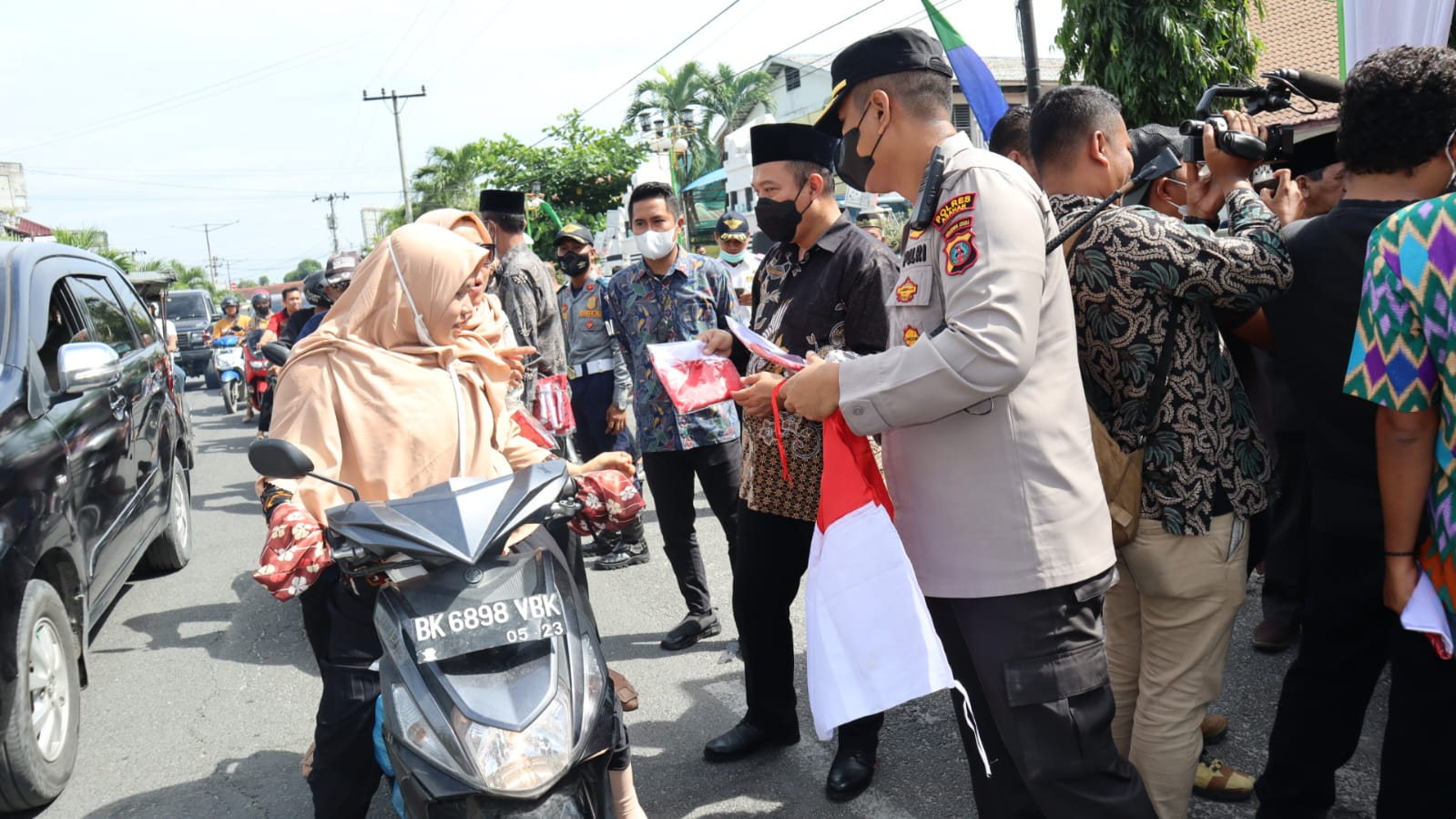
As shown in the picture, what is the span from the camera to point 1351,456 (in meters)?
2.33

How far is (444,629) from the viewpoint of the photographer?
212 cm

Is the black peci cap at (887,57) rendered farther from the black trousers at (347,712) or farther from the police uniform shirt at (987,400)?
the black trousers at (347,712)

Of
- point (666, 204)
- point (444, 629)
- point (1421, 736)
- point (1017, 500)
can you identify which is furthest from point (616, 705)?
point (666, 204)

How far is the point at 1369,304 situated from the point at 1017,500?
85 centimetres

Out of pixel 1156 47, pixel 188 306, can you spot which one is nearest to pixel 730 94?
pixel 188 306

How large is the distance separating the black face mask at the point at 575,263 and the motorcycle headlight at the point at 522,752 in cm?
465

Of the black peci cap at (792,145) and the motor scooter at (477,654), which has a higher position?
the black peci cap at (792,145)

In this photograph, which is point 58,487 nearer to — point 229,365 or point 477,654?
point 477,654

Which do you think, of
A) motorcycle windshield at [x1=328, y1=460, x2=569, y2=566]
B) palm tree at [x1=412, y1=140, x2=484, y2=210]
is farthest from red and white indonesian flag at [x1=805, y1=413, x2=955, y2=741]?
palm tree at [x1=412, y1=140, x2=484, y2=210]

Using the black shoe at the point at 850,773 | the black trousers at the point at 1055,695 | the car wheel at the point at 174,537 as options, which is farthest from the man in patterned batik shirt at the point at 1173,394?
the car wheel at the point at 174,537

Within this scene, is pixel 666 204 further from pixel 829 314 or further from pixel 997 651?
pixel 997 651

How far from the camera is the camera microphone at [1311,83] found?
9.55 feet

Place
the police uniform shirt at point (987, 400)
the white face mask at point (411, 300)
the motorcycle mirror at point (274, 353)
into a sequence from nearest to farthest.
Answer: the police uniform shirt at point (987, 400)
the white face mask at point (411, 300)
the motorcycle mirror at point (274, 353)

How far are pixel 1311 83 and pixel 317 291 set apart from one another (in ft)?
17.1
